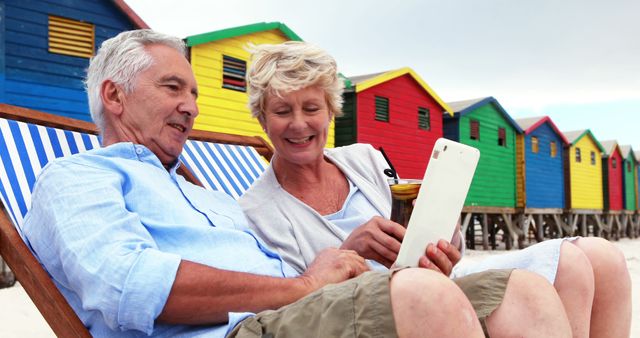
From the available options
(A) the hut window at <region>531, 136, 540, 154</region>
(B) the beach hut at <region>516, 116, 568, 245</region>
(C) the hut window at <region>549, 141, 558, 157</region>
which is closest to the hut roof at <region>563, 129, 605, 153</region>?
(B) the beach hut at <region>516, 116, 568, 245</region>

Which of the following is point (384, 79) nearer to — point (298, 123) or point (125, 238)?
Result: point (298, 123)

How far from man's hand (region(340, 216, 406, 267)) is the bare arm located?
11.5 inches

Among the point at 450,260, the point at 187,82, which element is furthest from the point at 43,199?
the point at 450,260

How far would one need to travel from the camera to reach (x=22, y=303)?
7.24 m

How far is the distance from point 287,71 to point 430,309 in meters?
1.34

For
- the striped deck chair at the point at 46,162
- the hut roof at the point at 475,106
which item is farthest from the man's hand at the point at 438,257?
the hut roof at the point at 475,106

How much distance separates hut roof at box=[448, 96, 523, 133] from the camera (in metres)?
18.7

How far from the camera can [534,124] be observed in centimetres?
2250

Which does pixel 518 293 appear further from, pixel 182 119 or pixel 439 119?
pixel 439 119

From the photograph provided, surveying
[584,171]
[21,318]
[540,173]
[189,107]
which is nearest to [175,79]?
[189,107]

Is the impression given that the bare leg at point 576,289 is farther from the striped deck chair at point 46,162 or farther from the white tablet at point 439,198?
the striped deck chair at point 46,162

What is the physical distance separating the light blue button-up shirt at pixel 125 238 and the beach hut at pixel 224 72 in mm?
9773

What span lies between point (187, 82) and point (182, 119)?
150 millimetres

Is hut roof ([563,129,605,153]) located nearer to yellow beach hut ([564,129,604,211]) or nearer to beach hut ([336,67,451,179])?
yellow beach hut ([564,129,604,211])
